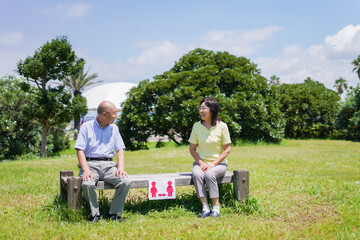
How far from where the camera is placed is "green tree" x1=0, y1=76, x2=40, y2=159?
1930cm

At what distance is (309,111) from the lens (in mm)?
23906

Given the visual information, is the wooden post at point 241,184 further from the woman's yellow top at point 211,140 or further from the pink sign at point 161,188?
the pink sign at point 161,188

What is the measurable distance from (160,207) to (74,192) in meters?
1.34

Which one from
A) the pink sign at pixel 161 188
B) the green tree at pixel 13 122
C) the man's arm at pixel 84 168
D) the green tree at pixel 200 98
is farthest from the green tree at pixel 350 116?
the man's arm at pixel 84 168

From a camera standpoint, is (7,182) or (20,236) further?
(7,182)

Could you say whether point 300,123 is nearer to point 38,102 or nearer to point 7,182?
point 38,102

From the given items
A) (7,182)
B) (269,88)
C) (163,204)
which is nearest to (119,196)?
(163,204)

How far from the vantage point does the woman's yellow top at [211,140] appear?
5.31 meters

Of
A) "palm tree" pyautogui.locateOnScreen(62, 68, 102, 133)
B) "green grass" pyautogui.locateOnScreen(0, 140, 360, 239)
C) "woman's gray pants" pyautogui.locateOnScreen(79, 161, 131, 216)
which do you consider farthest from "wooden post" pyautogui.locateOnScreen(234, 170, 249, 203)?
"palm tree" pyautogui.locateOnScreen(62, 68, 102, 133)

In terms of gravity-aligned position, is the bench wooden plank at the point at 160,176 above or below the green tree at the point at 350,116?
below

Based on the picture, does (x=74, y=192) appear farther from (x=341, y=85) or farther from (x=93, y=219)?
(x=341, y=85)

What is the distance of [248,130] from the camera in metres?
18.1

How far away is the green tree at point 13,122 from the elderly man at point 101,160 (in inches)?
616

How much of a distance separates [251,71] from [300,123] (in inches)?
276
